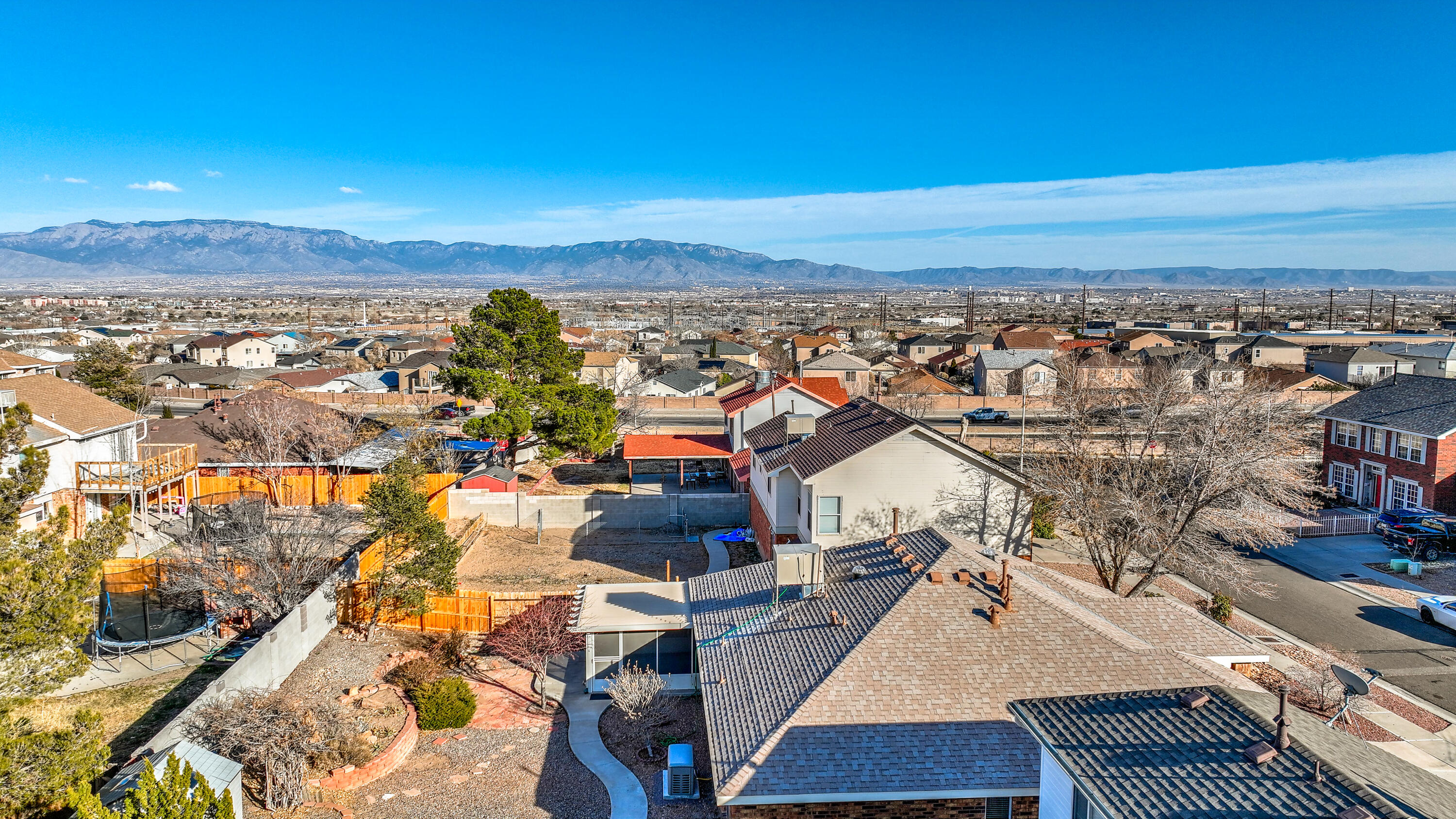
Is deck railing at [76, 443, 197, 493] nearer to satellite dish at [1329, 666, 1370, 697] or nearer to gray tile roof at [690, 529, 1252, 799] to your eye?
gray tile roof at [690, 529, 1252, 799]

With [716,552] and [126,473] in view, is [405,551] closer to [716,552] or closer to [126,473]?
[716,552]

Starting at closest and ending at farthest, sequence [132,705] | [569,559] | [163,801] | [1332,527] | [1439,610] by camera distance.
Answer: [163,801]
[132,705]
[1439,610]
[569,559]
[1332,527]

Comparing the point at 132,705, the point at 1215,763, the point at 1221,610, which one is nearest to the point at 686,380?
the point at 1221,610

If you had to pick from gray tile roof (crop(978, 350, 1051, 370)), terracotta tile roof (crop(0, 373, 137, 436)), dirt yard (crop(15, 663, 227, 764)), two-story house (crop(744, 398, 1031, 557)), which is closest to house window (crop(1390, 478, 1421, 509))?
two-story house (crop(744, 398, 1031, 557))

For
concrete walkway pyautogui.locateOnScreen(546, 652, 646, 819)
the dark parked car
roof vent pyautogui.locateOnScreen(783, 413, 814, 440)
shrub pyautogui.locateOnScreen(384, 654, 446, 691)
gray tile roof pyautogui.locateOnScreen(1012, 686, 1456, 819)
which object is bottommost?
concrete walkway pyautogui.locateOnScreen(546, 652, 646, 819)

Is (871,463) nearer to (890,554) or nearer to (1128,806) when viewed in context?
(890,554)

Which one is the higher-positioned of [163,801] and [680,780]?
[163,801]
